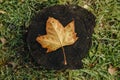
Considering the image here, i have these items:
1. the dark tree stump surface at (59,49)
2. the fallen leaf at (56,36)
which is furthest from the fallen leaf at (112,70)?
the fallen leaf at (56,36)

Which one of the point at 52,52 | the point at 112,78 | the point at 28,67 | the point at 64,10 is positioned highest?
the point at 64,10

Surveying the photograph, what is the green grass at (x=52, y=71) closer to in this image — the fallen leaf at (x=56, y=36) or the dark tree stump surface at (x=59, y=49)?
the dark tree stump surface at (x=59, y=49)

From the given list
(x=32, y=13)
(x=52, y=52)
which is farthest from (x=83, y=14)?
(x=32, y=13)

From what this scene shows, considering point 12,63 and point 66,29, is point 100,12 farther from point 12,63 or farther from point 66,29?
point 12,63

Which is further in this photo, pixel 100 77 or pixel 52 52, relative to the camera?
pixel 100 77

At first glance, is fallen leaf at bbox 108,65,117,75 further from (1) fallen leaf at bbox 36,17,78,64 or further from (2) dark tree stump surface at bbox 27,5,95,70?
(1) fallen leaf at bbox 36,17,78,64

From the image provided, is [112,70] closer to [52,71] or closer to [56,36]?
[52,71]
